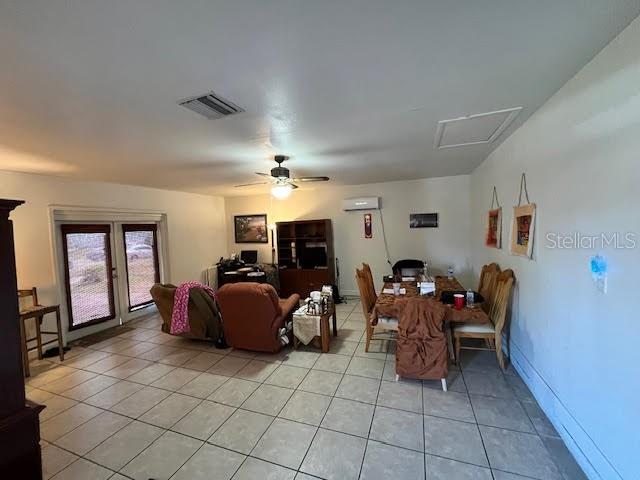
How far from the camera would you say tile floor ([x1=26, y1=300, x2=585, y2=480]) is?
1804mm

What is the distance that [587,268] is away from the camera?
1662 millimetres

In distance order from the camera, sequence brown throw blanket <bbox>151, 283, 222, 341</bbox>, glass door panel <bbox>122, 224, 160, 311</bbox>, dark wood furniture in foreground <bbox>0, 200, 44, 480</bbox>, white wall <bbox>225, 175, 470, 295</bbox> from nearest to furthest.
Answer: dark wood furniture in foreground <bbox>0, 200, 44, 480</bbox>, brown throw blanket <bbox>151, 283, 222, 341</bbox>, glass door panel <bbox>122, 224, 160, 311</bbox>, white wall <bbox>225, 175, 470, 295</bbox>

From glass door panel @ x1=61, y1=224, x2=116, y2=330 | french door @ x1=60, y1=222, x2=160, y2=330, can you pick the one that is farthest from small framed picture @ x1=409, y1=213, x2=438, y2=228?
glass door panel @ x1=61, y1=224, x2=116, y2=330

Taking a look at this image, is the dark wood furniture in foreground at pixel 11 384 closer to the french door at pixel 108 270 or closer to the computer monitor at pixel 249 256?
the french door at pixel 108 270

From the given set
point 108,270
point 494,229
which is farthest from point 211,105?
point 108,270

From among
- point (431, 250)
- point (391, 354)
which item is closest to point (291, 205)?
point (431, 250)

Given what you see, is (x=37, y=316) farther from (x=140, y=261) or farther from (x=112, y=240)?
(x=140, y=261)

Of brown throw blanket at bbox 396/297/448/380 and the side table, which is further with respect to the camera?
the side table

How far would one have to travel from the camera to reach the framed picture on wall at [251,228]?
260 inches

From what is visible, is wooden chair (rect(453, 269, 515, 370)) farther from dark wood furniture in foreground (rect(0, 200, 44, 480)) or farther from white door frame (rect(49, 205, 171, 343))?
white door frame (rect(49, 205, 171, 343))

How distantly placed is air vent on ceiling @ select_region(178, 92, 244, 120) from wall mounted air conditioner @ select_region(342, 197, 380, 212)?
152 inches

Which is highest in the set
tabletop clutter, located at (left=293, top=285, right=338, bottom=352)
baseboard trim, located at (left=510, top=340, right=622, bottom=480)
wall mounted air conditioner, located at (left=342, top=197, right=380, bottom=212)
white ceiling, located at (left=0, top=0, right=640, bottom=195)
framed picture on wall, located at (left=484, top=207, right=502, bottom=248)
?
white ceiling, located at (left=0, top=0, right=640, bottom=195)

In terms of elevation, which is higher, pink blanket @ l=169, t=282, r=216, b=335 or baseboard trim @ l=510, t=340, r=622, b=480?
pink blanket @ l=169, t=282, r=216, b=335

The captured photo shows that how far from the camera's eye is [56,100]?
5.77ft
